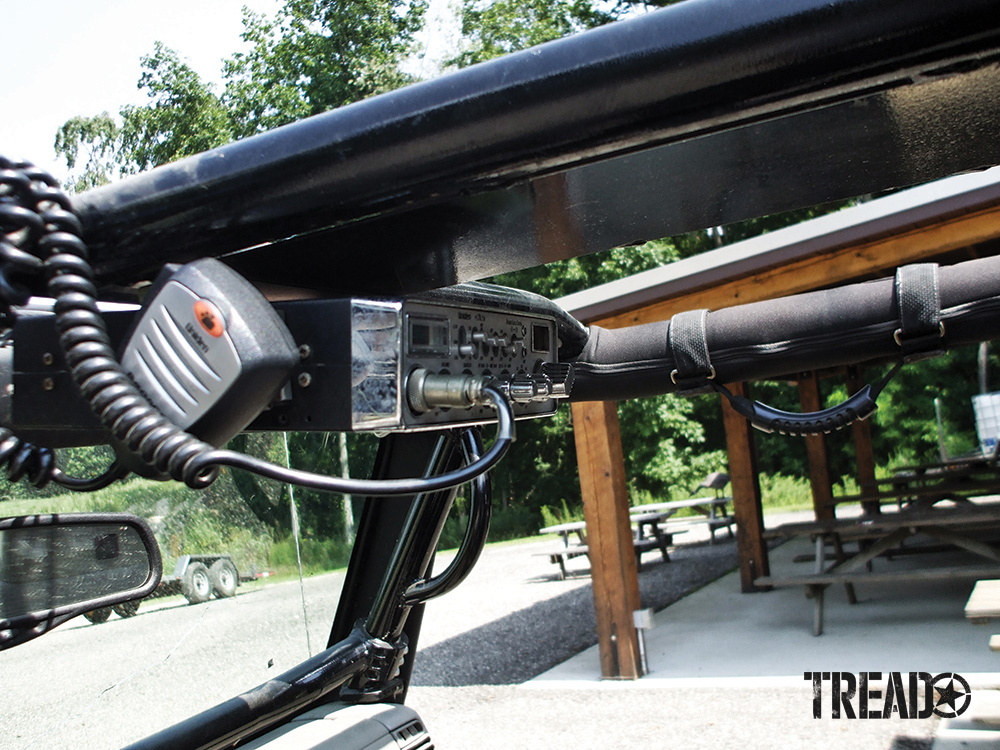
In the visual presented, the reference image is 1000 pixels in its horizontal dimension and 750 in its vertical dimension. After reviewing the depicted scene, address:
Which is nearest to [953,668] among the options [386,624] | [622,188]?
[386,624]

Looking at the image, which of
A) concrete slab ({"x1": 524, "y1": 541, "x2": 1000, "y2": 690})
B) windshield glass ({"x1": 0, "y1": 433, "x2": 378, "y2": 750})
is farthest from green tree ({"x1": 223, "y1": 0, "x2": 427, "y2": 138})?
windshield glass ({"x1": 0, "y1": 433, "x2": 378, "y2": 750})

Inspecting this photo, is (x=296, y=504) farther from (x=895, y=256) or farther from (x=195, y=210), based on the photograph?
(x=895, y=256)

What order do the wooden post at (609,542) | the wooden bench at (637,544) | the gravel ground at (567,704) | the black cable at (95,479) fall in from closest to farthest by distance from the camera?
the black cable at (95,479) < the gravel ground at (567,704) < the wooden post at (609,542) < the wooden bench at (637,544)

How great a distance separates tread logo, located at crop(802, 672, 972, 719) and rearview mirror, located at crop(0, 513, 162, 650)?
4865 millimetres

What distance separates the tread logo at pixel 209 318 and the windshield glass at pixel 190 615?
81 cm

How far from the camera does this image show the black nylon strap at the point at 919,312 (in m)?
1.52

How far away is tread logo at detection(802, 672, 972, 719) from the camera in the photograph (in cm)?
523

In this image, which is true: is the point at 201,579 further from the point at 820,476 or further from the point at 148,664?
the point at 820,476

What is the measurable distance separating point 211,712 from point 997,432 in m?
20.5

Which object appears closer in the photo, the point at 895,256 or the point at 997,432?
the point at 895,256

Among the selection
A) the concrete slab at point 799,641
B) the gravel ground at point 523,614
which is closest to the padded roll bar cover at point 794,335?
the concrete slab at point 799,641

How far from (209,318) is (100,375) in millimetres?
112

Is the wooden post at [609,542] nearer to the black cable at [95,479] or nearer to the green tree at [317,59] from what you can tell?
the black cable at [95,479]

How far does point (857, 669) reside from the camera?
6.12 m
